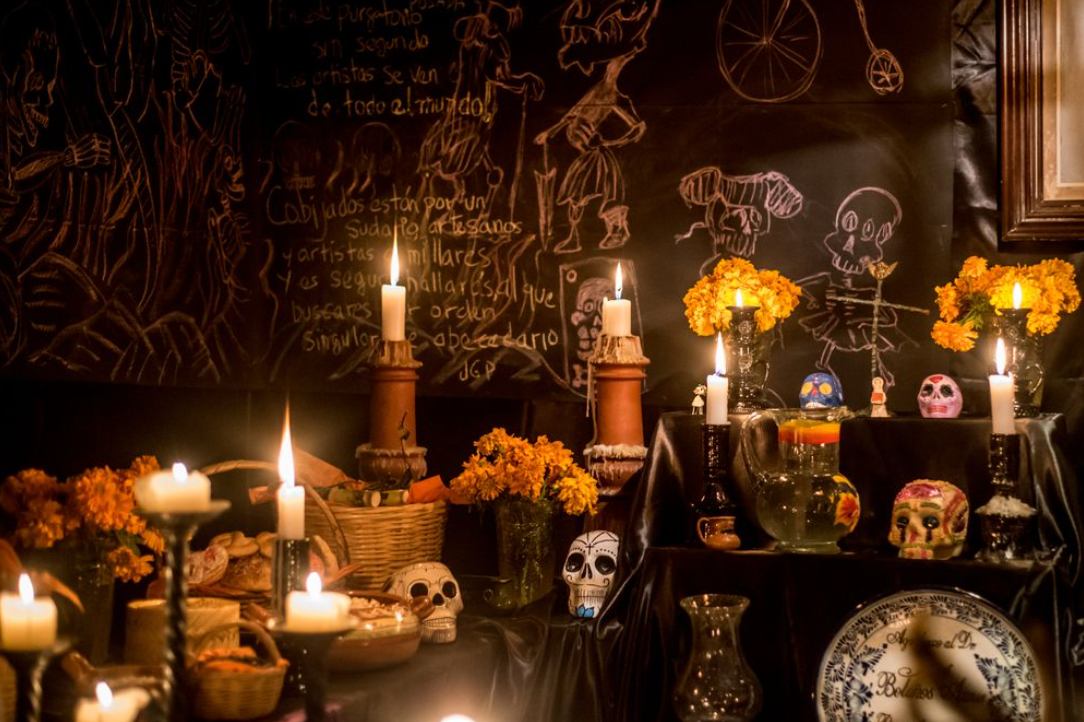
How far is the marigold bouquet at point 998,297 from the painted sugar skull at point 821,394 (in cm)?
31

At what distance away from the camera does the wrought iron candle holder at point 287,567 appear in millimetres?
2490

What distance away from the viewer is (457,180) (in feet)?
13.2

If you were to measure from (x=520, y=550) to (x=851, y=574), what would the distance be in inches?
35.7

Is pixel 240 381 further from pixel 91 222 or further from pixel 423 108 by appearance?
pixel 423 108

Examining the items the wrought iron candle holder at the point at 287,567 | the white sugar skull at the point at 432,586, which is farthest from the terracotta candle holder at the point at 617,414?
the wrought iron candle holder at the point at 287,567

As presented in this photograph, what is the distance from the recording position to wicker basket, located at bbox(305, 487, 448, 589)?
125 inches

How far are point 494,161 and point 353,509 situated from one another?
1392mm

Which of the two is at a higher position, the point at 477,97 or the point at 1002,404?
the point at 477,97

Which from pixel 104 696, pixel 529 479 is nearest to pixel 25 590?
pixel 104 696

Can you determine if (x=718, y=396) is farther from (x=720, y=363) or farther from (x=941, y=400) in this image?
(x=941, y=400)

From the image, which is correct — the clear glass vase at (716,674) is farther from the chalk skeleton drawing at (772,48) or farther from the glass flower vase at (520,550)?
the chalk skeleton drawing at (772,48)

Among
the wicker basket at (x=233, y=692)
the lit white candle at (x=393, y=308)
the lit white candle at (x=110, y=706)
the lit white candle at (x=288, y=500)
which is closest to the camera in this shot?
the lit white candle at (x=110, y=706)

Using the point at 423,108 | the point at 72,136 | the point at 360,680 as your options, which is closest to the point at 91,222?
the point at 72,136

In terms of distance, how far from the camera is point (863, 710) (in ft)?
8.70
